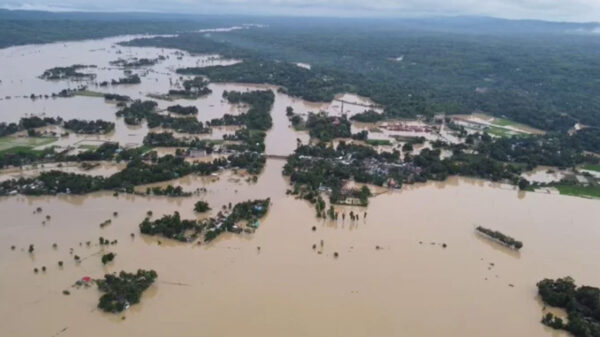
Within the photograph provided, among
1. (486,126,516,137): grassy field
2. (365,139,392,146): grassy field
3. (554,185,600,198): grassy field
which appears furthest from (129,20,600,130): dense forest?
(554,185,600,198): grassy field

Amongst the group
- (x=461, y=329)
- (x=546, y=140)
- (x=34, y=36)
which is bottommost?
(x=461, y=329)

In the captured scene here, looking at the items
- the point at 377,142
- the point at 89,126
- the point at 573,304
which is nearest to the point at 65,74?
the point at 89,126

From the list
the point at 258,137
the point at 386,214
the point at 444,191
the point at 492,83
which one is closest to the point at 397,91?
the point at 492,83

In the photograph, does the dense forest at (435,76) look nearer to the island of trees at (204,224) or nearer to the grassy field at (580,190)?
the grassy field at (580,190)

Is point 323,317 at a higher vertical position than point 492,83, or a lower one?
lower

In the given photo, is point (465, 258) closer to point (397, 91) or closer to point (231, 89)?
point (397, 91)

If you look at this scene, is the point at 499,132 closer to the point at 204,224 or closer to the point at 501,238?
the point at 501,238
